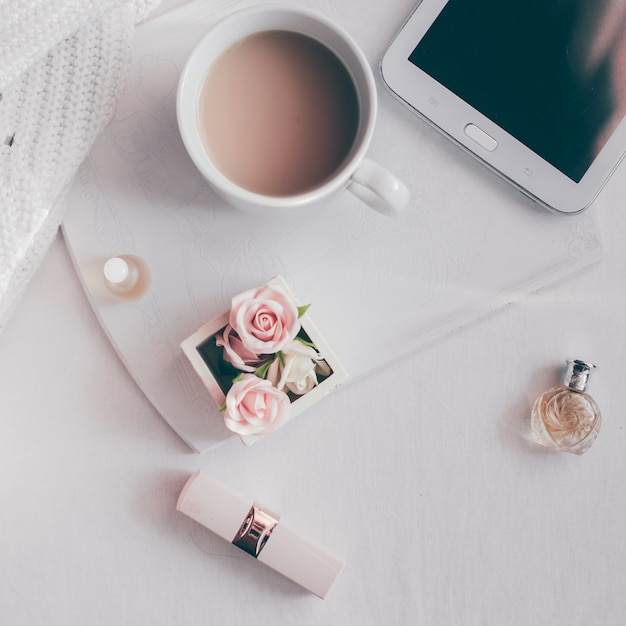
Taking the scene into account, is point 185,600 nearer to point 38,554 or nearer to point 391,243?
point 38,554

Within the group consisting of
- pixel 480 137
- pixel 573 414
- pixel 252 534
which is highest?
pixel 480 137

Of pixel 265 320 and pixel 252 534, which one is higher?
pixel 265 320

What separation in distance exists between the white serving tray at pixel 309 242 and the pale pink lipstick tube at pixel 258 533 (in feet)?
0.14

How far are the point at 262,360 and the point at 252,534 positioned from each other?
0.16 meters

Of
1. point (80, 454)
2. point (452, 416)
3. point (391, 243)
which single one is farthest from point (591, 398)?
point (80, 454)

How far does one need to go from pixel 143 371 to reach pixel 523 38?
45 centimetres

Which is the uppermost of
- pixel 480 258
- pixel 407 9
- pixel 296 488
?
pixel 407 9

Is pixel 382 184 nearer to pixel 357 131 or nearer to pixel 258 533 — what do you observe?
pixel 357 131

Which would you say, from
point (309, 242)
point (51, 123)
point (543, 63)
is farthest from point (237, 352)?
point (543, 63)

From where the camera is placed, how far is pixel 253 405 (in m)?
0.47

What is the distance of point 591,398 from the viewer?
56 cm

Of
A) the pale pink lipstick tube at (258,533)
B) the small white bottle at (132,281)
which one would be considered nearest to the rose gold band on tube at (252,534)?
the pale pink lipstick tube at (258,533)

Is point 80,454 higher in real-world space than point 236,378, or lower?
lower

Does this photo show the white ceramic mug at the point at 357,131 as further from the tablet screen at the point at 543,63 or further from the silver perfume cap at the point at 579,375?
the silver perfume cap at the point at 579,375
